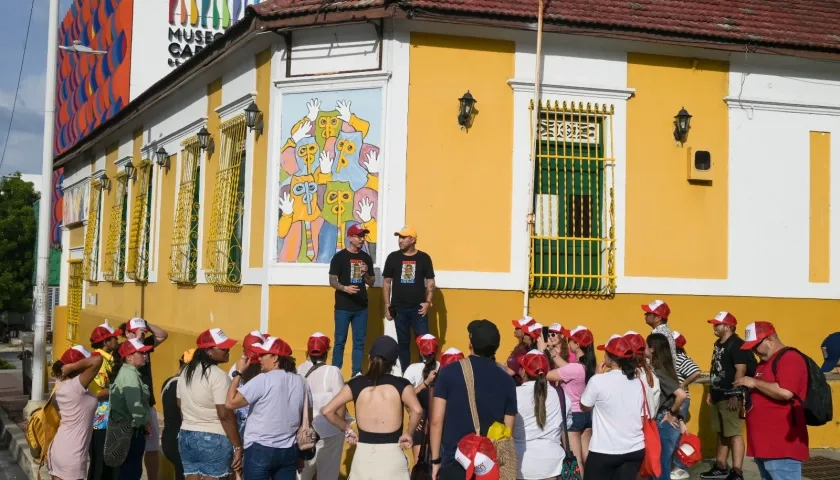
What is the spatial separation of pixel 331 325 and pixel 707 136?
523 centimetres

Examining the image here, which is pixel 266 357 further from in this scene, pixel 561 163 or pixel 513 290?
pixel 561 163

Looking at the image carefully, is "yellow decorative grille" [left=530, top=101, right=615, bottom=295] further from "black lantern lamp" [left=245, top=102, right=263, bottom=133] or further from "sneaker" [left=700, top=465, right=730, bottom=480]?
"black lantern lamp" [left=245, top=102, right=263, bottom=133]

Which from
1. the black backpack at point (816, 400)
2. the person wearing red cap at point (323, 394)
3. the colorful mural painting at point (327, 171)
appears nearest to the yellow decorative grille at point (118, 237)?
the colorful mural painting at point (327, 171)

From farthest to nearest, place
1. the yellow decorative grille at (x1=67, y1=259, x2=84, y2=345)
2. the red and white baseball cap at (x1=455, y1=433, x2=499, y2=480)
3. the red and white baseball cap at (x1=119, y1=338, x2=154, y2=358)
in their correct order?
1. the yellow decorative grille at (x1=67, y1=259, x2=84, y2=345)
2. the red and white baseball cap at (x1=119, y1=338, x2=154, y2=358)
3. the red and white baseball cap at (x1=455, y1=433, x2=499, y2=480)

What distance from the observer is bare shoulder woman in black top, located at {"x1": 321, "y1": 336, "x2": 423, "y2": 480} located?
6.57 metres

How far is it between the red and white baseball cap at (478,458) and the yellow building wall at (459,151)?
17.1ft

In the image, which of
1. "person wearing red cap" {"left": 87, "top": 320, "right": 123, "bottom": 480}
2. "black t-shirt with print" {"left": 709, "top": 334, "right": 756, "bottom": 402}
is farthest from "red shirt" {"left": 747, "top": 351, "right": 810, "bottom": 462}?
"person wearing red cap" {"left": 87, "top": 320, "right": 123, "bottom": 480}

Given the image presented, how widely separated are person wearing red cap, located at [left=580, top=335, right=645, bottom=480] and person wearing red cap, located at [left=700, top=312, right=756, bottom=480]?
2653mm

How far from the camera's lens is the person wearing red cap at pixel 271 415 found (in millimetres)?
6969

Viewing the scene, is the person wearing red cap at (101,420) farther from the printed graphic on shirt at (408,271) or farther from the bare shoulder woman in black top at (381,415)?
the printed graphic on shirt at (408,271)

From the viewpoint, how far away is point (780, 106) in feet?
40.4

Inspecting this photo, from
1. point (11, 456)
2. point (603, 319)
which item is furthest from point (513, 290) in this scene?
point (11, 456)

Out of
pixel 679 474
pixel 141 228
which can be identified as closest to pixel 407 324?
pixel 679 474

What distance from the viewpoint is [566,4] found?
1168 cm
